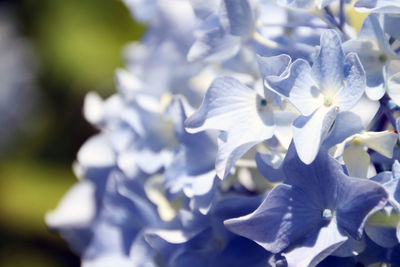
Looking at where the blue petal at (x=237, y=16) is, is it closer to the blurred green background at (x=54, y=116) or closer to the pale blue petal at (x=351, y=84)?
the pale blue petal at (x=351, y=84)

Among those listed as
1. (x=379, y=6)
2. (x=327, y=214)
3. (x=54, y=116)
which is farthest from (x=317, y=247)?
(x=54, y=116)

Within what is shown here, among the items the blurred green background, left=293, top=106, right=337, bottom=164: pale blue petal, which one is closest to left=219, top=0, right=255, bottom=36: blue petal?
left=293, top=106, right=337, bottom=164: pale blue petal

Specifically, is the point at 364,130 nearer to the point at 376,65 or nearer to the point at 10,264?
the point at 376,65

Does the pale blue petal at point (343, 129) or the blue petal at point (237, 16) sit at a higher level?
the blue petal at point (237, 16)

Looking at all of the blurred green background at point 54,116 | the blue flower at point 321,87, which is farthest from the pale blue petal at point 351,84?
the blurred green background at point 54,116

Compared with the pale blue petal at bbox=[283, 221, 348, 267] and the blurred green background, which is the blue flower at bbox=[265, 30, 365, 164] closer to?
the pale blue petal at bbox=[283, 221, 348, 267]

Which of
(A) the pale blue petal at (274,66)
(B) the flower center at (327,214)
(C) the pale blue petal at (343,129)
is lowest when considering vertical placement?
(B) the flower center at (327,214)

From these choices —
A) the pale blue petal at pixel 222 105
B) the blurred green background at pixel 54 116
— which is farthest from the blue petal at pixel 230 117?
the blurred green background at pixel 54 116

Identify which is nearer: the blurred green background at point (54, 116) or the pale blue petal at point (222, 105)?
the pale blue petal at point (222, 105)
